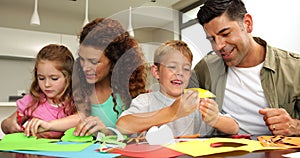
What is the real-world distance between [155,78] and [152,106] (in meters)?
0.06

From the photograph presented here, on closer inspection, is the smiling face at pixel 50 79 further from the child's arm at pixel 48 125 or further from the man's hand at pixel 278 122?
the man's hand at pixel 278 122

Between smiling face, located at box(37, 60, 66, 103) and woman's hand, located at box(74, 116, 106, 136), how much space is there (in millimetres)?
280

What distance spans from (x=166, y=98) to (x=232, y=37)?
0.54 m

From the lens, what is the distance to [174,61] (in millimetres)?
506

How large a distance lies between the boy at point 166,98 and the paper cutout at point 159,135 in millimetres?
10

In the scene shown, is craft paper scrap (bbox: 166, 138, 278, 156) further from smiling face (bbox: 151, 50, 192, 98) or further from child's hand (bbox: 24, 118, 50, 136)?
child's hand (bbox: 24, 118, 50, 136)

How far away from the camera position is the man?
3.08 feet

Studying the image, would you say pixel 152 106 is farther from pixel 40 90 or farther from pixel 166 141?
pixel 40 90

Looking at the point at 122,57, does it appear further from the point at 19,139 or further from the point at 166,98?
the point at 19,139

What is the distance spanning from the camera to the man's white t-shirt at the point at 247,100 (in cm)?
102

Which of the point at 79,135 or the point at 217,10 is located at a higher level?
the point at 217,10

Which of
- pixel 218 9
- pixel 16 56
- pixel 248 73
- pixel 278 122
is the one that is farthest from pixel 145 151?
pixel 16 56

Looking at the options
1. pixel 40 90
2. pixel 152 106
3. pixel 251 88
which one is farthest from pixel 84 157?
pixel 251 88

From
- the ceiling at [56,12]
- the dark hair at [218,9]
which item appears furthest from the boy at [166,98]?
the ceiling at [56,12]
